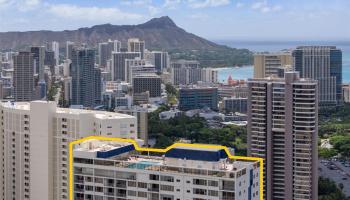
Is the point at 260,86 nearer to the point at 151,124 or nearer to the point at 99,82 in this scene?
the point at 151,124

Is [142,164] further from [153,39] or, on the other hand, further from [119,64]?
[153,39]

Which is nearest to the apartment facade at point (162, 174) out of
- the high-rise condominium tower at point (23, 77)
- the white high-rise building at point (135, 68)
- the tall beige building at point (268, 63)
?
the tall beige building at point (268, 63)

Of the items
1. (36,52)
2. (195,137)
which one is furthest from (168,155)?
(36,52)

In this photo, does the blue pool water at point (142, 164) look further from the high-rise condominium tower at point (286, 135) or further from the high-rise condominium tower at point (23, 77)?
the high-rise condominium tower at point (23, 77)

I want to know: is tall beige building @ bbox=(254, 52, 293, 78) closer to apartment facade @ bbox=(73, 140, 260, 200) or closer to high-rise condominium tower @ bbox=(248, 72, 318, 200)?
high-rise condominium tower @ bbox=(248, 72, 318, 200)

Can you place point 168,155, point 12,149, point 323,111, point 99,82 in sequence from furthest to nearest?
point 99,82, point 323,111, point 12,149, point 168,155

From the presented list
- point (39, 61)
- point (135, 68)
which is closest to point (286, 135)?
point (39, 61)
